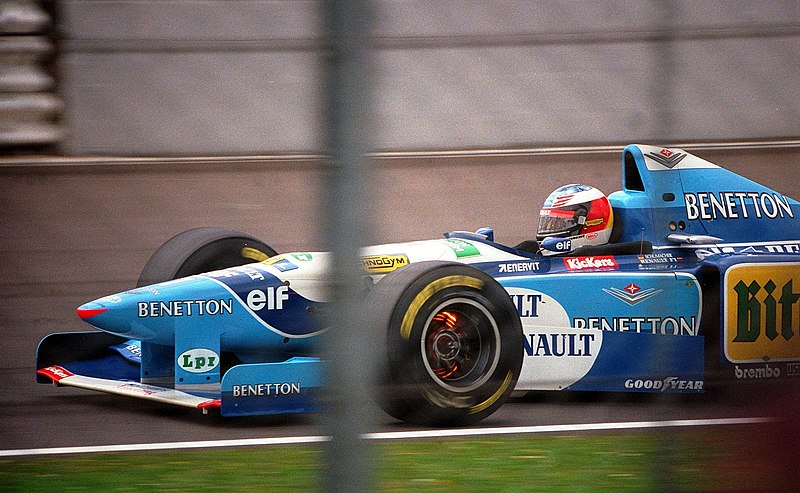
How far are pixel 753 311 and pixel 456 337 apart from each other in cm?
121

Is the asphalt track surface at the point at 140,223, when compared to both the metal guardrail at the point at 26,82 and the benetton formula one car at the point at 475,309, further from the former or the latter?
the benetton formula one car at the point at 475,309

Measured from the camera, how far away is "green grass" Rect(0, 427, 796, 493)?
207 cm

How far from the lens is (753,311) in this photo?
4.62 meters

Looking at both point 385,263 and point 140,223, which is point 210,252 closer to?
point 385,263

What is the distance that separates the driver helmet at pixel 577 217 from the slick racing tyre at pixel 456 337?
96 cm

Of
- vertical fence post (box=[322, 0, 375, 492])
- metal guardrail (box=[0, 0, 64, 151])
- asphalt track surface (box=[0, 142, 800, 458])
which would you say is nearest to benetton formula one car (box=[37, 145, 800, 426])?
asphalt track surface (box=[0, 142, 800, 458])

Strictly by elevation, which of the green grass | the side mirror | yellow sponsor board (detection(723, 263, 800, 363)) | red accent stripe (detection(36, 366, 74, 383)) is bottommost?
the green grass

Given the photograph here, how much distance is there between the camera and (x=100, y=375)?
4922 mm

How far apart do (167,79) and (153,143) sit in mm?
107

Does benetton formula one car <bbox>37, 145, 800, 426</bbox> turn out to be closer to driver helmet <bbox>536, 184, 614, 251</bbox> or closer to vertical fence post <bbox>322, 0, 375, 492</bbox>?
driver helmet <bbox>536, 184, 614, 251</bbox>

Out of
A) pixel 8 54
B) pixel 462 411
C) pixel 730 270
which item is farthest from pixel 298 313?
pixel 8 54

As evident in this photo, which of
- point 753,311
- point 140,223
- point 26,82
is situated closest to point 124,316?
point 26,82

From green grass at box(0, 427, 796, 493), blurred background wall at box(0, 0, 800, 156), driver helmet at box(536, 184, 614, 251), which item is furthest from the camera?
driver helmet at box(536, 184, 614, 251)

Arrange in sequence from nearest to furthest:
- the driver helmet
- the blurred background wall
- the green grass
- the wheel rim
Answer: the blurred background wall, the green grass, the wheel rim, the driver helmet
